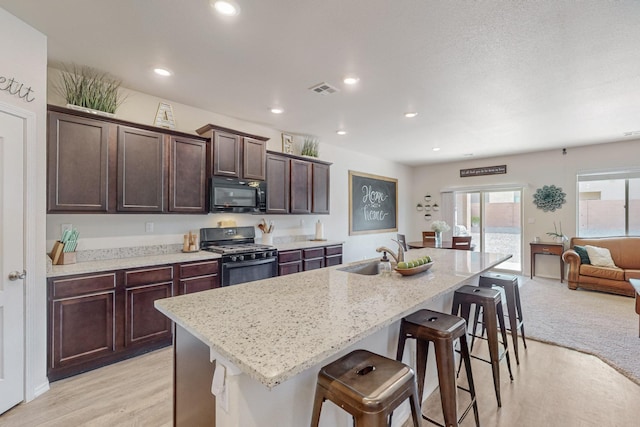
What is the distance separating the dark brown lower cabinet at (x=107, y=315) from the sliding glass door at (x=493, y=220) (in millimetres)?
6373

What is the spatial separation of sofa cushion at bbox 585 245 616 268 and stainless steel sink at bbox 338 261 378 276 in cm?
473

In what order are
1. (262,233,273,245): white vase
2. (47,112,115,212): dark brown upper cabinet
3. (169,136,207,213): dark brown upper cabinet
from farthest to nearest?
(262,233,273,245): white vase < (169,136,207,213): dark brown upper cabinet < (47,112,115,212): dark brown upper cabinet

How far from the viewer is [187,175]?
3242 mm

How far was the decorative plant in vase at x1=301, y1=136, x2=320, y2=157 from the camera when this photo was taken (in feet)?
15.7

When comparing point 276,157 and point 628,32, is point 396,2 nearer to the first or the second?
point 628,32

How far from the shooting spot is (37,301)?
216cm

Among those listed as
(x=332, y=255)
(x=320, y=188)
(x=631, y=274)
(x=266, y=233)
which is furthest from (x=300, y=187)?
(x=631, y=274)

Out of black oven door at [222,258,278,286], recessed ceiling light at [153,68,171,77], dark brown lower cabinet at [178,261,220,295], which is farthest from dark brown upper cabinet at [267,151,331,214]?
recessed ceiling light at [153,68,171,77]

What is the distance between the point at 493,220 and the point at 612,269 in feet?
7.45

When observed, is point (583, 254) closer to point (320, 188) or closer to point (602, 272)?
point (602, 272)

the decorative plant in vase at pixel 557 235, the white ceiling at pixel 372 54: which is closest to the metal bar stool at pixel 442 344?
the white ceiling at pixel 372 54

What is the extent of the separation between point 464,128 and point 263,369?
15.1 ft

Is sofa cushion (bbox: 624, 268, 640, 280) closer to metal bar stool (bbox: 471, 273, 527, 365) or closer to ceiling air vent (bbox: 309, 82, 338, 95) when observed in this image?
metal bar stool (bbox: 471, 273, 527, 365)

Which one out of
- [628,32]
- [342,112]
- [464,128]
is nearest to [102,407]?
[342,112]
